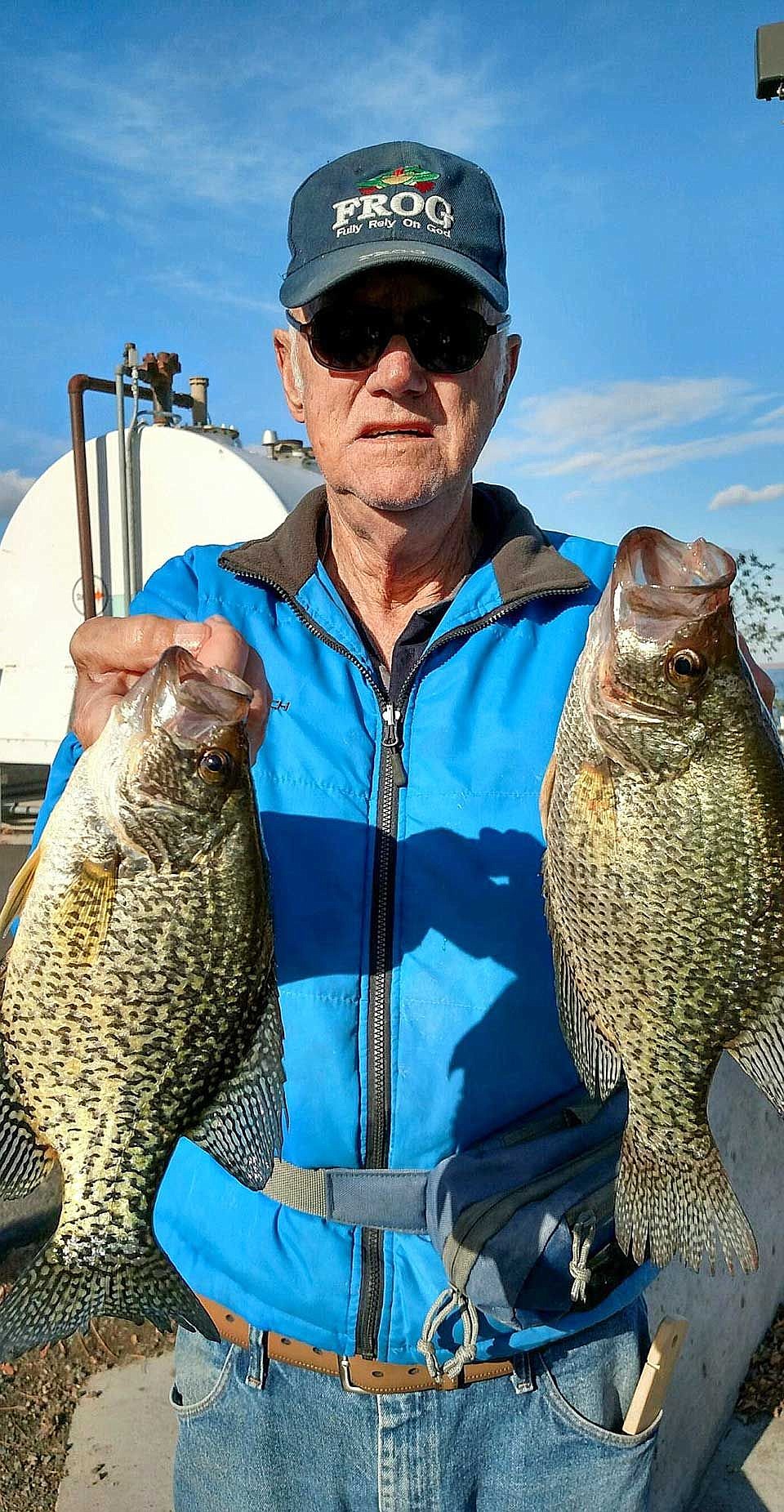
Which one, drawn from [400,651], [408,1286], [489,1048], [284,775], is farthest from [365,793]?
[408,1286]

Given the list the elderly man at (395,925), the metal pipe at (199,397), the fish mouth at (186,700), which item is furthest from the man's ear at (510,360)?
the metal pipe at (199,397)

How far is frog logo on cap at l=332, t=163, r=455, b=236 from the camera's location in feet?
7.87

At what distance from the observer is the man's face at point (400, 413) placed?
96.1 inches

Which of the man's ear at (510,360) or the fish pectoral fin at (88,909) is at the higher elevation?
the man's ear at (510,360)

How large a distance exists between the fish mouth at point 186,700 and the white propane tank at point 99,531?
268 inches

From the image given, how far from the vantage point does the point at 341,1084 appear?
2.31m

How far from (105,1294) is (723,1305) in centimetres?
294

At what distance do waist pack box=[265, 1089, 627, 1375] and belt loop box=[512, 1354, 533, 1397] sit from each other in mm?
205

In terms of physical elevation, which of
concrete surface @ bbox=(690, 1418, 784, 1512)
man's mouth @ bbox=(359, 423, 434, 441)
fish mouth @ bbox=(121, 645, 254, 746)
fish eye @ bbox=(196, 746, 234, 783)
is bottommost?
concrete surface @ bbox=(690, 1418, 784, 1512)

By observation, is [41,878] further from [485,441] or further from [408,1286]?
[485,441]

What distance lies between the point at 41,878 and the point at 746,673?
56.6 inches

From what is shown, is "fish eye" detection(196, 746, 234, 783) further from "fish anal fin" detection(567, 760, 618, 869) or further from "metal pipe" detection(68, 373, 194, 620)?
"metal pipe" detection(68, 373, 194, 620)

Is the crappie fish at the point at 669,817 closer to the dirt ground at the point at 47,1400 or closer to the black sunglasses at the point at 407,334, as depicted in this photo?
the black sunglasses at the point at 407,334

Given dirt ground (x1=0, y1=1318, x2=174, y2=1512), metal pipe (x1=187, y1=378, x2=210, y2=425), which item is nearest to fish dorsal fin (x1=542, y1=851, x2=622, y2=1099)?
dirt ground (x1=0, y1=1318, x2=174, y2=1512)
